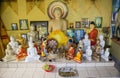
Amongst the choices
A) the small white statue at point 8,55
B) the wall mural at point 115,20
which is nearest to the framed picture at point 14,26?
the small white statue at point 8,55

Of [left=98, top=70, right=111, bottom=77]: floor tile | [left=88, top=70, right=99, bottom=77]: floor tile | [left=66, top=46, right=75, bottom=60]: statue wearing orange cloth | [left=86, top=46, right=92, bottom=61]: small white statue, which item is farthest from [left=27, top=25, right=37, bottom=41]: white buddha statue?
[left=98, top=70, right=111, bottom=77]: floor tile

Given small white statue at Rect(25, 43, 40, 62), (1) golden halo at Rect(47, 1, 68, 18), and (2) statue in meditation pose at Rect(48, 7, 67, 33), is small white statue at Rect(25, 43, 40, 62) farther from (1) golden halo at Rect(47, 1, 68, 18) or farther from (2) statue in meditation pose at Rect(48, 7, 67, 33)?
(1) golden halo at Rect(47, 1, 68, 18)

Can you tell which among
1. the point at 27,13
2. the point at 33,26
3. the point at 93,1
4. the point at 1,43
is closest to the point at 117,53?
the point at 93,1

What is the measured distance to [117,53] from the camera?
2654mm

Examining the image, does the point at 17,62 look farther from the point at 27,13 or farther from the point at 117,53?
the point at 117,53

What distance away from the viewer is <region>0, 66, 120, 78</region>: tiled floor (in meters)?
2.20

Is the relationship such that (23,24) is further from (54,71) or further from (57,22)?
(54,71)

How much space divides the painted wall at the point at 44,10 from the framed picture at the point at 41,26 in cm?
6

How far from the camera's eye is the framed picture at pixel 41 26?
9.73 ft

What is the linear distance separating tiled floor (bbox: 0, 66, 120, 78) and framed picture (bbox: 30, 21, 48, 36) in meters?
0.80

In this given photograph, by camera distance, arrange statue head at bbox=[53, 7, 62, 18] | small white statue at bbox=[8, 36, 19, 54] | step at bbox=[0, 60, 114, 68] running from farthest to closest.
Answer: statue head at bbox=[53, 7, 62, 18], small white statue at bbox=[8, 36, 19, 54], step at bbox=[0, 60, 114, 68]

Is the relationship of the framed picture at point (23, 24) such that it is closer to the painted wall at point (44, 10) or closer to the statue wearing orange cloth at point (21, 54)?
the painted wall at point (44, 10)

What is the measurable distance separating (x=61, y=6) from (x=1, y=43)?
1.26 meters

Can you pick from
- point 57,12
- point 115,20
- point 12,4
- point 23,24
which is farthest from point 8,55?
point 115,20
